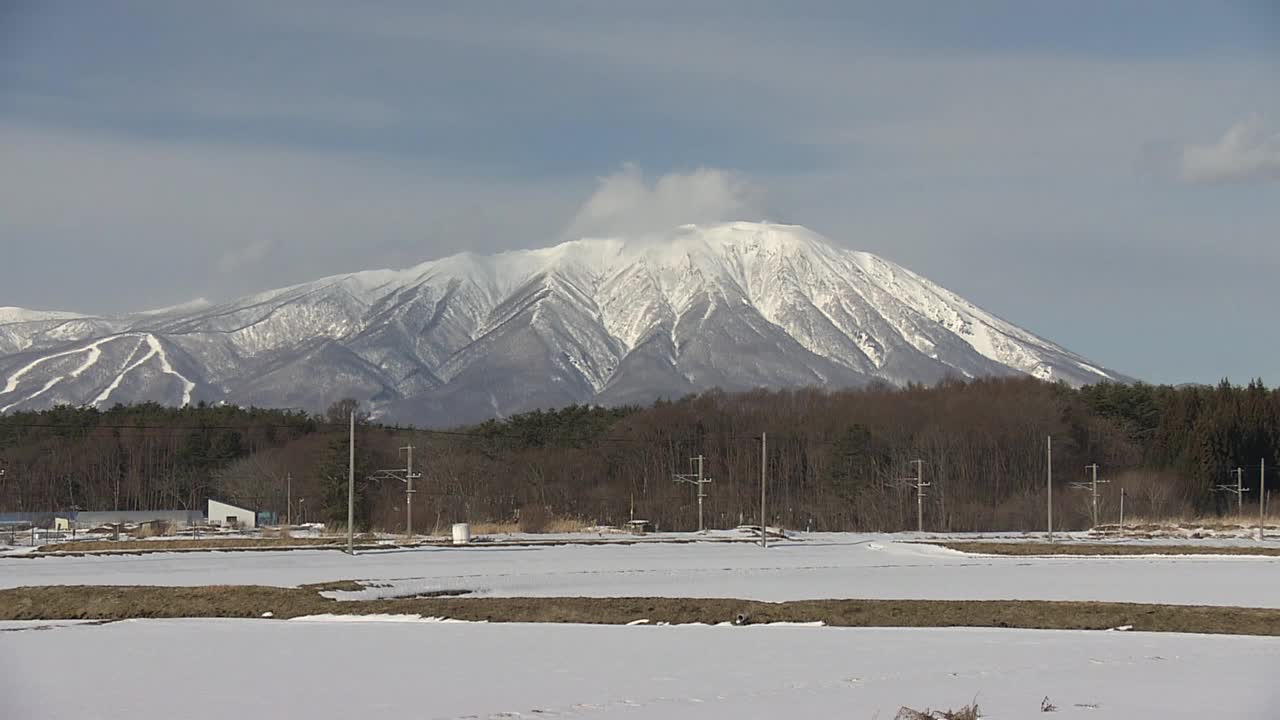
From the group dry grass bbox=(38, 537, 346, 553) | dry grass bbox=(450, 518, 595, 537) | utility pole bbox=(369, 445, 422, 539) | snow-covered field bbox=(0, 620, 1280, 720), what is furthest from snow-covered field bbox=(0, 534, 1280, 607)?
dry grass bbox=(450, 518, 595, 537)

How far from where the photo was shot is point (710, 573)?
1682 inches

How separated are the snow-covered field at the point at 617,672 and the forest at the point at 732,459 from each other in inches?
2944

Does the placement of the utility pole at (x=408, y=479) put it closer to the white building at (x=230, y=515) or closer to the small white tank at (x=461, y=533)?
the small white tank at (x=461, y=533)

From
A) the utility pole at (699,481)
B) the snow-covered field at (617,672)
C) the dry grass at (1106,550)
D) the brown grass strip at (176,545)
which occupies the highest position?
the utility pole at (699,481)

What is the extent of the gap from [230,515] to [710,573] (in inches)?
2948

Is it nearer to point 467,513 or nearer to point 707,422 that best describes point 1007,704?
point 467,513

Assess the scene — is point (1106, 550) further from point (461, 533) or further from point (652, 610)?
point (652, 610)

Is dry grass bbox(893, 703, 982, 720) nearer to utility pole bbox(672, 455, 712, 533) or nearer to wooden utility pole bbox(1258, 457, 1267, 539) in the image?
utility pole bbox(672, 455, 712, 533)

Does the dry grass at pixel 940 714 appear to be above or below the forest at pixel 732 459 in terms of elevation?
below

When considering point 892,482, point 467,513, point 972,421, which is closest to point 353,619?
point 467,513

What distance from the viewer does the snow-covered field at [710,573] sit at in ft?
113

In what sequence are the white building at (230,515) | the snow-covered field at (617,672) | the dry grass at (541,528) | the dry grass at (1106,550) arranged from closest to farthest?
the snow-covered field at (617,672) < the dry grass at (1106,550) < the dry grass at (541,528) < the white building at (230,515)

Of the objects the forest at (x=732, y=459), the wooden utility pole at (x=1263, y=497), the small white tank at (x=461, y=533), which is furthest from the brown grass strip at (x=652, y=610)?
the forest at (x=732, y=459)

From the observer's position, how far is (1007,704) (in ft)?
57.1
